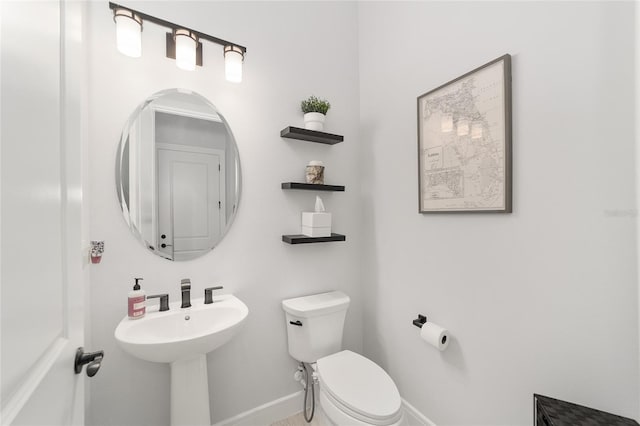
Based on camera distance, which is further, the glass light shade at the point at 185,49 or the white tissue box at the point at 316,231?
the white tissue box at the point at 316,231

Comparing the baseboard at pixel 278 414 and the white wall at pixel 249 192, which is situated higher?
the white wall at pixel 249 192

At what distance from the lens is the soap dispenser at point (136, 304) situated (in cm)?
122

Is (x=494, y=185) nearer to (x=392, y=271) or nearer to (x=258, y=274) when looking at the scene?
(x=392, y=271)

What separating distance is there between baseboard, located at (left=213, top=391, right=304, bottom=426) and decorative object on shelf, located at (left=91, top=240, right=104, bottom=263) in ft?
3.59

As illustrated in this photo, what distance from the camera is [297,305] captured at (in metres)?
1.61

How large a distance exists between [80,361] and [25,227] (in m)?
0.45

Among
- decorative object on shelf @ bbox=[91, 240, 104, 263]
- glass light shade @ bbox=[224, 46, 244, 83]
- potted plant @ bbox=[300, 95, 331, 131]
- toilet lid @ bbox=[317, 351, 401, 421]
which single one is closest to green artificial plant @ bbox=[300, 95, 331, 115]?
potted plant @ bbox=[300, 95, 331, 131]

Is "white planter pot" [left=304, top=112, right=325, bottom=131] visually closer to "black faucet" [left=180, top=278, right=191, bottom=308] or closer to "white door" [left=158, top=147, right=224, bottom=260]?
"white door" [left=158, top=147, right=224, bottom=260]

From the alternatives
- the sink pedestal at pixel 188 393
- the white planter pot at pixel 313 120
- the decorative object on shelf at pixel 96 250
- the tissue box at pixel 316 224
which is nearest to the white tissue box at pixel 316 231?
the tissue box at pixel 316 224

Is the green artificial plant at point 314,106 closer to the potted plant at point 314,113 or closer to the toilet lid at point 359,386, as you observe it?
the potted plant at point 314,113

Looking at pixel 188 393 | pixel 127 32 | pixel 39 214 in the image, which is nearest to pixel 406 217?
pixel 188 393

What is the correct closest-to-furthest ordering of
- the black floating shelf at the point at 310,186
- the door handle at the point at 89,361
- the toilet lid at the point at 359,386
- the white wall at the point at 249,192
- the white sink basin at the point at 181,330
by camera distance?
the door handle at the point at 89,361, the white sink basin at the point at 181,330, the toilet lid at the point at 359,386, the white wall at the point at 249,192, the black floating shelf at the point at 310,186

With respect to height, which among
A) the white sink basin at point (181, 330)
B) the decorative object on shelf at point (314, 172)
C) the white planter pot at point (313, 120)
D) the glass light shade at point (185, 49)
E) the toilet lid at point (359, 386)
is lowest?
the toilet lid at point (359, 386)

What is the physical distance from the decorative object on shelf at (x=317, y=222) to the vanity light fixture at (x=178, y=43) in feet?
2.80
